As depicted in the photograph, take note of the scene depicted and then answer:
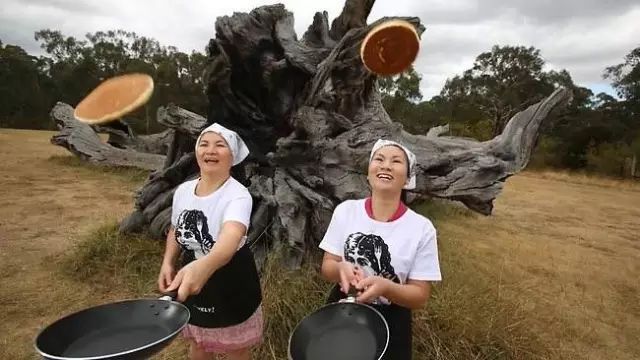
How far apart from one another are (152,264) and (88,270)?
1.65 ft

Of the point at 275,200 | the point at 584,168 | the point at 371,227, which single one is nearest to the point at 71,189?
the point at 275,200

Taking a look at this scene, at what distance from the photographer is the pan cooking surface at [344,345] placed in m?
1.39

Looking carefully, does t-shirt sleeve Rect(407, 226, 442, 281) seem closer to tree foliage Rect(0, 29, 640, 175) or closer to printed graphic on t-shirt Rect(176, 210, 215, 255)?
printed graphic on t-shirt Rect(176, 210, 215, 255)

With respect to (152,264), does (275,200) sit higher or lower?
higher

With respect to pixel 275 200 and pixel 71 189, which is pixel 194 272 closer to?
pixel 275 200

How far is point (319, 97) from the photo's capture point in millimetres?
3693

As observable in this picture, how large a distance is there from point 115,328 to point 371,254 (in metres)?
0.84

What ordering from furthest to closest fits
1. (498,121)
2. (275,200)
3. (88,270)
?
(498,121)
(88,270)
(275,200)

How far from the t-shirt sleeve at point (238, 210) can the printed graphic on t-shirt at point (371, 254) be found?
1.29 feet

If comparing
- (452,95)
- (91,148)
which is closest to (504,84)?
(452,95)

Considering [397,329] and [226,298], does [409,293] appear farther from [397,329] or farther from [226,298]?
[226,298]

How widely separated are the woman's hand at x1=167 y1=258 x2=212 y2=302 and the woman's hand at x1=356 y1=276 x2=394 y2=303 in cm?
49

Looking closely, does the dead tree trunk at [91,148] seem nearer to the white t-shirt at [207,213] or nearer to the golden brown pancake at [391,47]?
the golden brown pancake at [391,47]

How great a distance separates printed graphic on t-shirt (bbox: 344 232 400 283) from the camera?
1606mm
